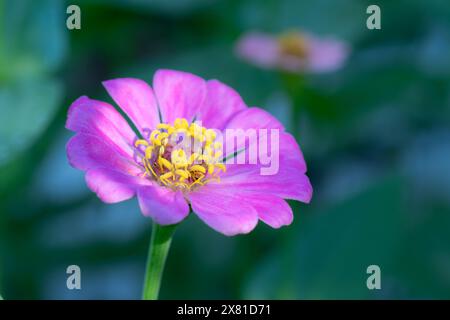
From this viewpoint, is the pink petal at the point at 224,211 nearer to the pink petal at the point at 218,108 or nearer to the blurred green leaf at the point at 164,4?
the pink petal at the point at 218,108

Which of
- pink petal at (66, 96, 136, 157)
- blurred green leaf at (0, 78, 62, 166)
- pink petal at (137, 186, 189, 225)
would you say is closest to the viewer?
pink petal at (137, 186, 189, 225)

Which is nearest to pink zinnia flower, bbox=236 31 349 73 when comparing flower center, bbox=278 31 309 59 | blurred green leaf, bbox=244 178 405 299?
flower center, bbox=278 31 309 59

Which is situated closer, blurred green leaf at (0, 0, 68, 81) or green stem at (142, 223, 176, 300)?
green stem at (142, 223, 176, 300)

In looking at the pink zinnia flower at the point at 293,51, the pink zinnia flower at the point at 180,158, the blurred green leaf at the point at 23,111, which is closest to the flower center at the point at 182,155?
the pink zinnia flower at the point at 180,158

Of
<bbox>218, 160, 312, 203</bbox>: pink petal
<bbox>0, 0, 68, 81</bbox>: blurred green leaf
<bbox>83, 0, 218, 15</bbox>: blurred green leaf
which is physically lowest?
<bbox>218, 160, 312, 203</bbox>: pink petal

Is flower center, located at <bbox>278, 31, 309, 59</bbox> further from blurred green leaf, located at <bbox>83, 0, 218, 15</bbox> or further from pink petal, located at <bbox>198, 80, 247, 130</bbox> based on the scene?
pink petal, located at <bbox>198, 80, 247, 130</bbox>

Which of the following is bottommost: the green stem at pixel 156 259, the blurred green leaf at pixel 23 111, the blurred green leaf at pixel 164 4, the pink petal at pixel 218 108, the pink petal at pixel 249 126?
the green stem at pixel 156 259
